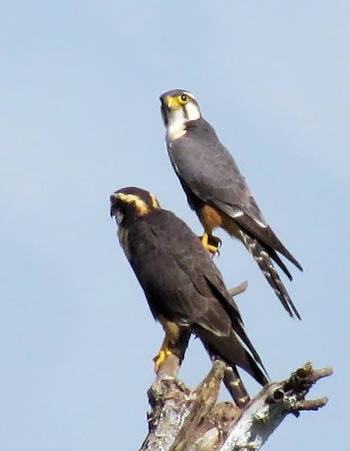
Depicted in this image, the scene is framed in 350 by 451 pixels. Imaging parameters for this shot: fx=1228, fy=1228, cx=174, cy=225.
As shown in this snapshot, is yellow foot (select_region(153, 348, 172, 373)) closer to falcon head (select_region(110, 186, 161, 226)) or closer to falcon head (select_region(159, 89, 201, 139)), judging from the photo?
falcon head (select_region(110, 186, 161, 226))

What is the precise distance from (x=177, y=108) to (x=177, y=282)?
3.77m

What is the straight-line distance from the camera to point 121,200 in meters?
9.20

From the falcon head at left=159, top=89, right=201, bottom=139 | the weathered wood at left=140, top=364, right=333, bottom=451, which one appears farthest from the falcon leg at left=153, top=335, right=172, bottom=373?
the falcon head at left=159, top=89, right=201, bottom=139

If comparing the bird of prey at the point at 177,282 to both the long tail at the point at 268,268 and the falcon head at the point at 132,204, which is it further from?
the long tail at the point at 268,268

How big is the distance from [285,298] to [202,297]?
1.53 metres

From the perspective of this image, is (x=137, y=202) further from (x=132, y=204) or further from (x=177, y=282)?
(x=177, y=282)

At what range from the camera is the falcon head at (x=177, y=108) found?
11.9m

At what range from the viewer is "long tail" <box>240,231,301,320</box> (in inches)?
380

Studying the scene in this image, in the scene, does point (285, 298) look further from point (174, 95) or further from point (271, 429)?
point (271, 429)

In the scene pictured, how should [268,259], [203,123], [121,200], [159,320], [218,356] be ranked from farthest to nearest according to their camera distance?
[203,123] < [268,259] < [121,200] < [159,320] < [218,356]

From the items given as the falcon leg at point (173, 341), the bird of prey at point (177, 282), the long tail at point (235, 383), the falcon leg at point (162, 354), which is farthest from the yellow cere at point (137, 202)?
the long tail at point (235, 383)

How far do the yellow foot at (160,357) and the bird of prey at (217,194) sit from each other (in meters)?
1.99

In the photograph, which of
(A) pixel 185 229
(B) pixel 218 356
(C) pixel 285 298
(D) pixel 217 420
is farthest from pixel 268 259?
(D) pixel 217 420

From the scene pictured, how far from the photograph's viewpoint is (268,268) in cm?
1023
